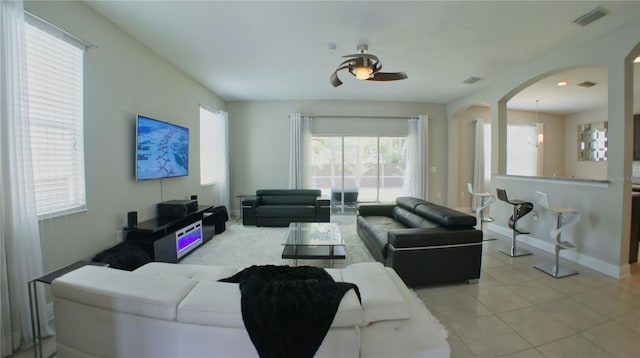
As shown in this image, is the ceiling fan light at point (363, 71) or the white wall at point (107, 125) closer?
the white wall at point (107, 125)

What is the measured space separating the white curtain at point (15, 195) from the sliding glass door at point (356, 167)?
4726 millimetres

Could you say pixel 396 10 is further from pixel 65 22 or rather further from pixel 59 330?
pixel 59 330

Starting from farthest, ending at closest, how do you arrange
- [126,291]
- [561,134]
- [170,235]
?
[561,134] < [170,235] < [126,291]

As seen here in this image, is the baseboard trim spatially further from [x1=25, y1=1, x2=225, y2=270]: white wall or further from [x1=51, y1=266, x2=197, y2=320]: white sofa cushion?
[x1=25, y1=1, x2=225, y2=270]: white wall

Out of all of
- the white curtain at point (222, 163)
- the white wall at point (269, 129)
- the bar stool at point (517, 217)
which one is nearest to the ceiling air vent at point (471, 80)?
the white wall at point (269, 129)

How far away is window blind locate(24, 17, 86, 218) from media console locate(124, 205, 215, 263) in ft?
2.05

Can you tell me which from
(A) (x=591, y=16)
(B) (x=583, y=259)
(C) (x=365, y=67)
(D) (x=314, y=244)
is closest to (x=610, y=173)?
(B) (x=583, y=259)

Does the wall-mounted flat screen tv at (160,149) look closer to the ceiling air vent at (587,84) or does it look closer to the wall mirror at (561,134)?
the wall mirror at (561,134)

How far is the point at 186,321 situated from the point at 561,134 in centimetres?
1007

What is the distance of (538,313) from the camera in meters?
2.08

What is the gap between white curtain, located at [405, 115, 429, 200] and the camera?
5941mm

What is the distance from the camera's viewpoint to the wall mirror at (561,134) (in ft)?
19.2

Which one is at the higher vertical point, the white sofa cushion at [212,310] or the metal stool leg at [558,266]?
the white sofa cushion at [212,310]

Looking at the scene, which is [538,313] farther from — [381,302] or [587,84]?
[587,84]
